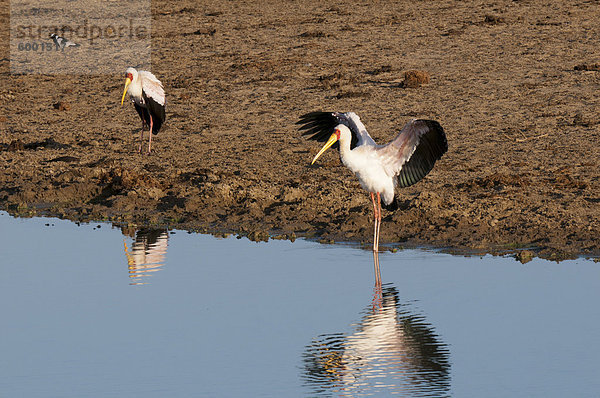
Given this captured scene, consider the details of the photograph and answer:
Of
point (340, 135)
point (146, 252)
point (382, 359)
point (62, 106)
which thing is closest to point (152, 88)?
point (62, 106)

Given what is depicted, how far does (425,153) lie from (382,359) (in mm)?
3807

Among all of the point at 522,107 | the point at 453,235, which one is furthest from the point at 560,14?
the point at 453,235

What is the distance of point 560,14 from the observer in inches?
973

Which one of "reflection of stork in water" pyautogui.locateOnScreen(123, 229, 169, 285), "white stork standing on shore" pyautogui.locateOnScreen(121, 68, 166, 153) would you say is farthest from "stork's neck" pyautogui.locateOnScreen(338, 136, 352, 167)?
"white stork standing on shore" pyautogui.locateOnScreen(121, 68, 166, 153)

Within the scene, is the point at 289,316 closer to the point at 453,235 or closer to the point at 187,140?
the point at 453,235

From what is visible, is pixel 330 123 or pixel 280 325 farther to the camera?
pixel 330 123

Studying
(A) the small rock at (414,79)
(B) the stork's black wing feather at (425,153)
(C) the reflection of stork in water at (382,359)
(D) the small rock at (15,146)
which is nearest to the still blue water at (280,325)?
(C) the reflection of stork in water at (382,359)

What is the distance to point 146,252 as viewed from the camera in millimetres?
12078

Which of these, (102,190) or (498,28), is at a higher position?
(498,28)

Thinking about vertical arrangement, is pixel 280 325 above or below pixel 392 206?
below

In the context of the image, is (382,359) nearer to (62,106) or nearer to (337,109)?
(337,109)

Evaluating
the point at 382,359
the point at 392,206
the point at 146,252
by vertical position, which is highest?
the point at 392,206

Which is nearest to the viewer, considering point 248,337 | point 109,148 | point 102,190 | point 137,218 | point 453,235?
point 248,337

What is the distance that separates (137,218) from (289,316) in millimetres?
4986
